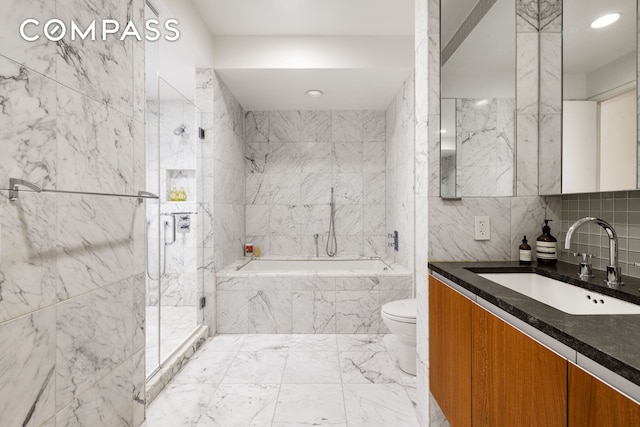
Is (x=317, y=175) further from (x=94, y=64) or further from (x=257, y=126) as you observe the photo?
(x=94, y=64)

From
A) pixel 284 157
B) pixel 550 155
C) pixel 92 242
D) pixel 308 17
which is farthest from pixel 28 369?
pixel 284 157

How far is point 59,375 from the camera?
1166 millimetres

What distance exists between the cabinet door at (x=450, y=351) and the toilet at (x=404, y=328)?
52 centimetres

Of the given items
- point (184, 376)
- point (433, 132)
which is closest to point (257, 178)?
point (184, 376)

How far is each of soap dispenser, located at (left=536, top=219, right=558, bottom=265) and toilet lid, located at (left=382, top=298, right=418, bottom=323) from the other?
2.69 ft

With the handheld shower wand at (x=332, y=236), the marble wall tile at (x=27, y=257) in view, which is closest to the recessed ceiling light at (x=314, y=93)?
the handheld shower wand at (x=332, y=236)

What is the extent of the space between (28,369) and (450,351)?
154 centimetres

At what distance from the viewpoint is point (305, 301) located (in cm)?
301

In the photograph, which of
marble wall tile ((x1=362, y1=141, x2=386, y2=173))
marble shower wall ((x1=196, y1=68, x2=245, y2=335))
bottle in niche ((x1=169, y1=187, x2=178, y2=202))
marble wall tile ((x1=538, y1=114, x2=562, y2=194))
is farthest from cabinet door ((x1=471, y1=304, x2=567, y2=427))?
marble wall tile ((x1=362, y1=141, x2=386, y2=173))

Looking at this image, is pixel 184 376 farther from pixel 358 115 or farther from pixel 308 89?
pixel 358 115

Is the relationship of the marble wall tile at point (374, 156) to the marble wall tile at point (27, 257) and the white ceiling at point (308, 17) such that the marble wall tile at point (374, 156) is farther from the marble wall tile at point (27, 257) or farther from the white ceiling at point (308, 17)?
the marble wall tile at point (27, 257)

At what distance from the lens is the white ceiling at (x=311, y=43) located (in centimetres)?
257

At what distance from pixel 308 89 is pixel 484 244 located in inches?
102

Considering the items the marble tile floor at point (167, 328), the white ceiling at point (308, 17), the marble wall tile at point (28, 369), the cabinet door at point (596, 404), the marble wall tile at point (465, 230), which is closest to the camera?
the cabinet door at point (596, 404)
